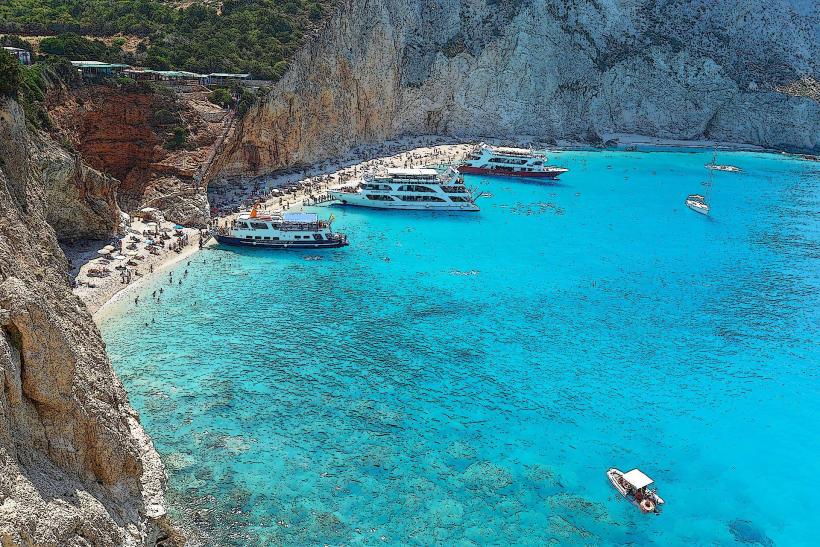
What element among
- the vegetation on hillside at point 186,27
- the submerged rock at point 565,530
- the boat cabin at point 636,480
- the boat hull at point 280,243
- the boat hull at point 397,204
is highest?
the vegetation on hillside at point 186,27

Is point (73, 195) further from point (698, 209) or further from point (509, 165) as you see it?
point (698, 209)

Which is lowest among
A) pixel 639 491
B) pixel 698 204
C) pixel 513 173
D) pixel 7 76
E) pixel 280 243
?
pixel 639 491

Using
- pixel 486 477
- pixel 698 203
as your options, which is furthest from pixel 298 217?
pixel 698 203

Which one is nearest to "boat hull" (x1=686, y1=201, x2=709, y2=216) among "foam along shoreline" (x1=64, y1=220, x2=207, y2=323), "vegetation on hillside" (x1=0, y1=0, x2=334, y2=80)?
"vegetation on hillside" (x1=0, y1=0, x2=334, y2=80)

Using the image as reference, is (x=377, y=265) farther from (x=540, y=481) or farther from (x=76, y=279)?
(x=540, y=481)

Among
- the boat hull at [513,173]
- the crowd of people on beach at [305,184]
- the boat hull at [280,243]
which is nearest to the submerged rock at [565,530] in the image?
the boat hull at [280,243]

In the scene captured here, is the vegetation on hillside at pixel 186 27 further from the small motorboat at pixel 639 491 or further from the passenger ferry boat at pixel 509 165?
the small motorboat at pixel 639 491
